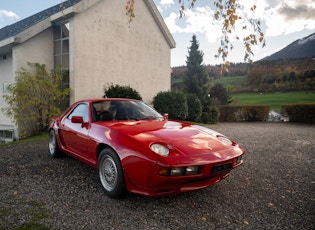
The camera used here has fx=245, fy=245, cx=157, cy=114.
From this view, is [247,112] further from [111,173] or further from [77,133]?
[111,173]

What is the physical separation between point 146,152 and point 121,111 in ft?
5.44

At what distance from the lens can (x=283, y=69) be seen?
48.0m

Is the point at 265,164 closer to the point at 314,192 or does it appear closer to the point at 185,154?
the point at 314,192

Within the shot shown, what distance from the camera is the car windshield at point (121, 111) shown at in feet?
13.8

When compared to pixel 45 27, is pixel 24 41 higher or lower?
lower

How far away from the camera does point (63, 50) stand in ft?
38.7

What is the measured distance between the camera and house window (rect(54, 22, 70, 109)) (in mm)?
11578

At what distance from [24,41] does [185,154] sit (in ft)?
34.1

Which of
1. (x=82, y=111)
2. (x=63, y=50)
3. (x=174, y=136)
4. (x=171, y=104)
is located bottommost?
(x=171, y=104)

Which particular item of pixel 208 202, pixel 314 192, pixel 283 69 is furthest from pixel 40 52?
pixel 283 69

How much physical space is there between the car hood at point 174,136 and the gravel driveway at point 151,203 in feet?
2.46

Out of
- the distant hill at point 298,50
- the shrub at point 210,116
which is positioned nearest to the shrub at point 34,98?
the shrub at point 210,116

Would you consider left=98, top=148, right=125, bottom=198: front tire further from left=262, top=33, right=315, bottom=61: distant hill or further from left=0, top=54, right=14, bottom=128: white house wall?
left=262, top=33, right=315, bottom=61: distant hill

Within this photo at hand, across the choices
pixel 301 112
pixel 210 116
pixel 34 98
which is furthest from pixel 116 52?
pixel 301 112
